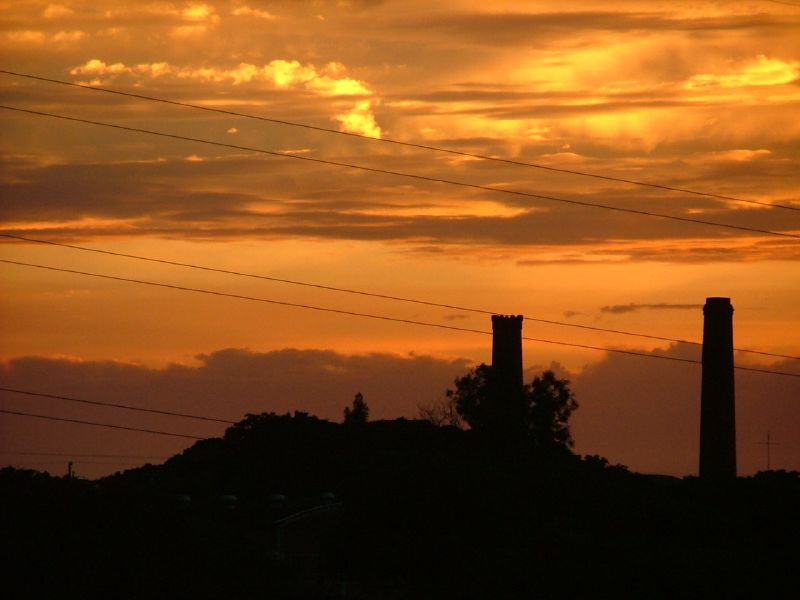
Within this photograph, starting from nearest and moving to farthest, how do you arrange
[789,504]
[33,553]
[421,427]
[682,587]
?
[33,553]
[682,587]
[789,504]
[421,427]

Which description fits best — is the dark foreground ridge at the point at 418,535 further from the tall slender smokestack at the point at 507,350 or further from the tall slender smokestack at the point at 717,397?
the tall slender smokestack at the point at 507,350

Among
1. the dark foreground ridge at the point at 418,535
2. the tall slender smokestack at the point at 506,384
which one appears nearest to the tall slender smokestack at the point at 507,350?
the tall slender smokestack at the point at 506,384

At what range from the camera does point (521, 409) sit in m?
81.4

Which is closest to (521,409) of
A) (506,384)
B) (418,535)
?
(506,384)

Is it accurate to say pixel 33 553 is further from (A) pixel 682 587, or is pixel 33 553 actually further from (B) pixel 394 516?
(A) pixel 682 587

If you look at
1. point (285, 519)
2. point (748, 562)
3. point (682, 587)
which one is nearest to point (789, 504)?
point (748, 562)

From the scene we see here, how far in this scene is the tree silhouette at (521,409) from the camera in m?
81.1

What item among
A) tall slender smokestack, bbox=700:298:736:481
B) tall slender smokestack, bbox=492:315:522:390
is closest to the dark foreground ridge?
tall slender smokestack, bbox=700:298:736:481

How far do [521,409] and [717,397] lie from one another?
14.2m

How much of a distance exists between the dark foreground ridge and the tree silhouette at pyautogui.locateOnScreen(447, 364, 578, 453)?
1226 cm

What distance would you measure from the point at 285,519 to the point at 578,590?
14824 millimetres

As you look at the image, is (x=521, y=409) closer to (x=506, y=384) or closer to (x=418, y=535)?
(x=506, y=384)

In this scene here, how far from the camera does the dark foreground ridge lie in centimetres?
3950

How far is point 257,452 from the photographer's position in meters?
73.5
